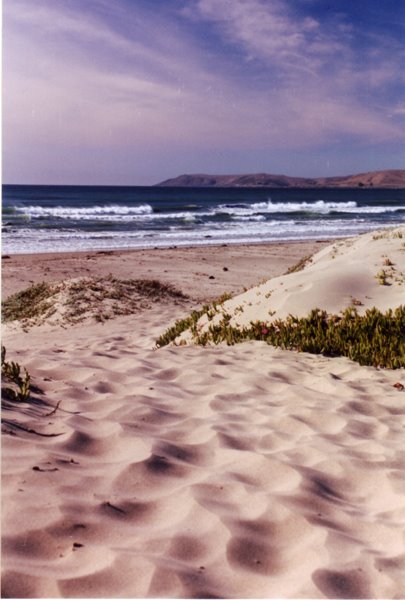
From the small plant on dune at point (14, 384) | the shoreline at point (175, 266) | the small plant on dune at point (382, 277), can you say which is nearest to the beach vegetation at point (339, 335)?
the small plant on dune at point (382, 277)

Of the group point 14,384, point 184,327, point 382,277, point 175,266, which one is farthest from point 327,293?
point 175,266

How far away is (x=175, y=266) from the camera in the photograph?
58.2ft

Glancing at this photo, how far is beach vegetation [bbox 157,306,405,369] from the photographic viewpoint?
6188mm

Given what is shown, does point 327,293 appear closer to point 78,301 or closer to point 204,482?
point 204,482

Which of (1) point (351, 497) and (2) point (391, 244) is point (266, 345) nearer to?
(1) point (351, 497)

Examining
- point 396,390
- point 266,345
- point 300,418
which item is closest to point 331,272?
point 266,345

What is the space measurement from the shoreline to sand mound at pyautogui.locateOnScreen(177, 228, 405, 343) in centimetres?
452

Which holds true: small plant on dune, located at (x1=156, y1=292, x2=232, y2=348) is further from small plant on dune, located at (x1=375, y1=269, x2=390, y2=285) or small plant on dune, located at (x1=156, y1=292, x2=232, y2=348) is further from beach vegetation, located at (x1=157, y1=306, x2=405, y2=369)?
small plant on dune, located at (x1=375, y1=269, x2=390, y2=285)

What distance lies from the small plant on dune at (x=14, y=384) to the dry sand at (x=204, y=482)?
0.33 feet

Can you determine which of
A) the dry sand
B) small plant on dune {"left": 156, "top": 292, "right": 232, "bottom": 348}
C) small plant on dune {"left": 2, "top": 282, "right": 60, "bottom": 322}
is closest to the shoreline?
small plant on dune {"left": 2, "top": 282, "right": 60, "bottom": 322}

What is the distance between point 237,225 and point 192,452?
113 feet

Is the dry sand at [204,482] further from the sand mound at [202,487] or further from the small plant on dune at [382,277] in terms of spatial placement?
the small plant on dune at [382,277]

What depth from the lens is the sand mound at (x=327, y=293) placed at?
24.7 ft

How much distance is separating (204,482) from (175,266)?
48.7 ft
